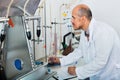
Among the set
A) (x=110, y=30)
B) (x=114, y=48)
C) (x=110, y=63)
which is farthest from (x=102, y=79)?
(x=110, y=30)

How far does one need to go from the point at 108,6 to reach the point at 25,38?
1235 millimetres

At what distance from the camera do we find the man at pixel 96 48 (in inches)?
68.5

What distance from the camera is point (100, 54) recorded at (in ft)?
5.67

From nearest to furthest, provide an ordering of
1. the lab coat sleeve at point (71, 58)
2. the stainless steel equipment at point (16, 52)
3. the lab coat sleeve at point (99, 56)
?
the stainless steel equipment at point (16, 52)
the lab coat sleeve at point (99, 56)
the lab coat sleeve at point (71, 58)

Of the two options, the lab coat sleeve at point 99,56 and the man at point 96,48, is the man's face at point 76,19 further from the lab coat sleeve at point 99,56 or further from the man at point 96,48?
the lab coat sleeve at point 99,56

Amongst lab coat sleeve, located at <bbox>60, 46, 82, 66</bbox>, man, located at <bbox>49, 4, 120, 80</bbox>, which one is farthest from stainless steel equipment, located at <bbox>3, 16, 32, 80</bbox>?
lab coat sleeve, located at <bbox>60, 46, 82, 66</bbox>

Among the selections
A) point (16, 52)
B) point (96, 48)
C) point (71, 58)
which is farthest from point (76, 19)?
point (16, 52)

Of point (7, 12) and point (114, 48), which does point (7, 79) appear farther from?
point (114, 48)

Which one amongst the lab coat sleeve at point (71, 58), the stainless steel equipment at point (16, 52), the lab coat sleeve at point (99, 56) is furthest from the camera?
the lab coat sleeve at point (71, 58)

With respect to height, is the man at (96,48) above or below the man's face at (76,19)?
below

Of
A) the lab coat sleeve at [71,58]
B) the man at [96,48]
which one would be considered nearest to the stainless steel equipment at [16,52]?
the man at [96,48]

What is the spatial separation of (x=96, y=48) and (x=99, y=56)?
0.24ft

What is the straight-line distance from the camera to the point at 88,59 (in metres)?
1.98

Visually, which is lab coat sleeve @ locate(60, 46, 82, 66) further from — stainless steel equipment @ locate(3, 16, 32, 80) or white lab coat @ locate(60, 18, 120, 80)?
stainless steel equipment @ locate(3, 16, 32, 80)
